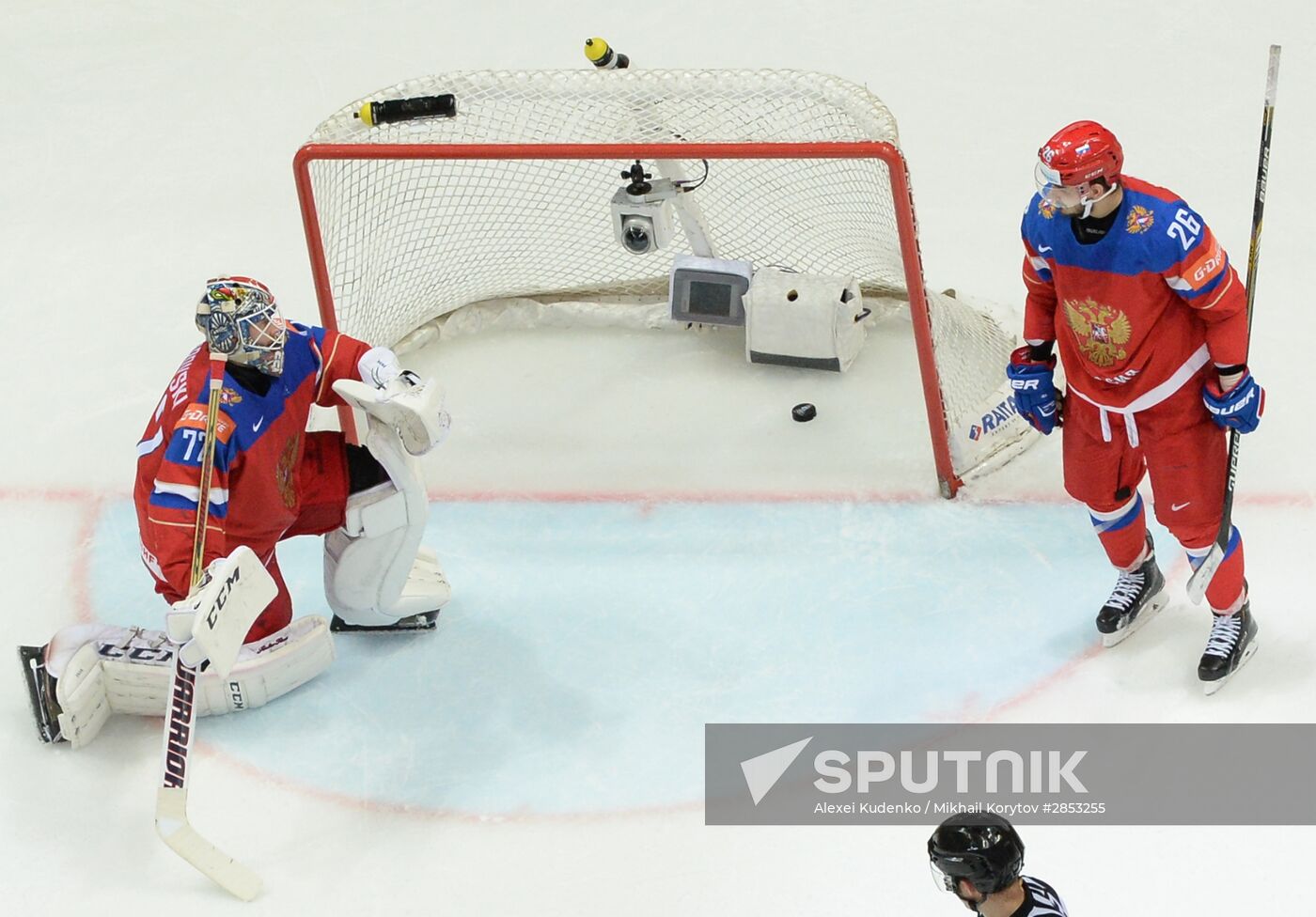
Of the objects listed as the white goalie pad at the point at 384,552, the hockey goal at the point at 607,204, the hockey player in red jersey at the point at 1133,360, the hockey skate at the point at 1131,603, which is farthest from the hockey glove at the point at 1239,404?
the white goalie pad at the point at 384,552

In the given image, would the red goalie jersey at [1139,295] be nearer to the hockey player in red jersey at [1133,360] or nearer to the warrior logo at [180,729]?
the hockey player in red jersey at [1133,360]

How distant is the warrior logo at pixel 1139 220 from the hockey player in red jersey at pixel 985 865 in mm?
1355

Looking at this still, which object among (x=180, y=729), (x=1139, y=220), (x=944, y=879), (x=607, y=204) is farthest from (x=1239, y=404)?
(x=607, y=204)

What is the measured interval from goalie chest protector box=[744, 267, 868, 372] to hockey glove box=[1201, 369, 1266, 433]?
4.88ft

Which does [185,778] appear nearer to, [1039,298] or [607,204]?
[1039,298]

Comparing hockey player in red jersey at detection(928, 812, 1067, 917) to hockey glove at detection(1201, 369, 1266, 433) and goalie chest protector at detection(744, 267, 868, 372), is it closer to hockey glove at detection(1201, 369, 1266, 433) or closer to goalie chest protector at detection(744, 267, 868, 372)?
hockey glove at detection(1201, 369, 1266, 433)

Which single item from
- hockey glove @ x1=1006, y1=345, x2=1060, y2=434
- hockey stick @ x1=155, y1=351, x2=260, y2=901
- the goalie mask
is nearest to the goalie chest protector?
hockey glove @ x1=1006, y1=345, x2=1060, y2=434

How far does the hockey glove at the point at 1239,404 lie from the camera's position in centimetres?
330

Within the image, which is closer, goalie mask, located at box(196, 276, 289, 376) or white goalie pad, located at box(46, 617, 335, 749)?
goalie mask, located at box(196, 276, 289, 376)

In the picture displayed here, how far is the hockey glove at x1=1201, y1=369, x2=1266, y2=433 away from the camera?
330 centimetres

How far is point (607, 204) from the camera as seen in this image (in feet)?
16.5

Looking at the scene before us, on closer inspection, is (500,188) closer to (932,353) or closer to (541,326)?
(541,326)

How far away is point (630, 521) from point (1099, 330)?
4.60 feet

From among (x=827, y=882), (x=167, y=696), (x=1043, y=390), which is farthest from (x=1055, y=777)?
(x=167, y=696)
